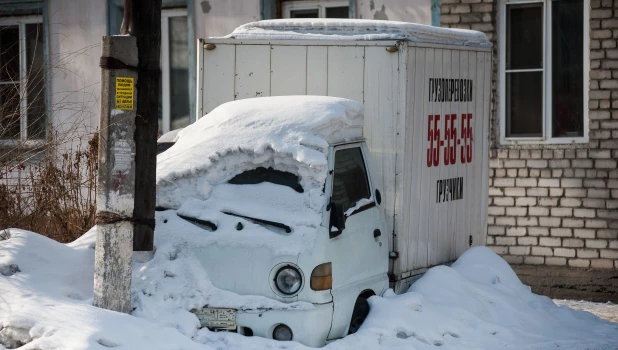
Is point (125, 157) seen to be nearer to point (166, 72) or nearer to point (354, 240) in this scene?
point (354, 240)

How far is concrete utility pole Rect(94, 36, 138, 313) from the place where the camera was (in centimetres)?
665

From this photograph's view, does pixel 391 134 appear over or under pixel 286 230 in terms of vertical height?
over

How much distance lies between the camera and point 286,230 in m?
6.79

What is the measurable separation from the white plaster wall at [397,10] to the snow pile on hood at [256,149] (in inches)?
213

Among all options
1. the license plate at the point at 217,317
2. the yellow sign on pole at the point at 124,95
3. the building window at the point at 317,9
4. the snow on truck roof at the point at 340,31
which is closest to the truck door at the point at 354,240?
the license plate at the point at 217,317

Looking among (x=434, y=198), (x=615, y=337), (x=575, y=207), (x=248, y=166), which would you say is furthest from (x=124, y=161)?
(x=575, y=207)

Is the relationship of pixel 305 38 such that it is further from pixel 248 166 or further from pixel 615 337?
pixel 615 337

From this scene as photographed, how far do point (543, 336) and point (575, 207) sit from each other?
4029 millimetres

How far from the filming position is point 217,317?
6.59 m

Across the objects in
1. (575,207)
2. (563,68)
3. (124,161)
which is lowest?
(575,207)

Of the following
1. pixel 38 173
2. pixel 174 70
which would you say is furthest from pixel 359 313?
pixel 174 70

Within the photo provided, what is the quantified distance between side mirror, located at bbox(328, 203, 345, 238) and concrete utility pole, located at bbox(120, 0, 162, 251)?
121 cm

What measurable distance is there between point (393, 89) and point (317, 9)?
541cm

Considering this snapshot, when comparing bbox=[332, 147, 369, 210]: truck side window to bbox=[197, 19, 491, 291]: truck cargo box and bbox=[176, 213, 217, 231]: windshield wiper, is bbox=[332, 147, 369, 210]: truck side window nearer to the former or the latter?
bbox=[197, 19, 491, 291]: truck cargo box
